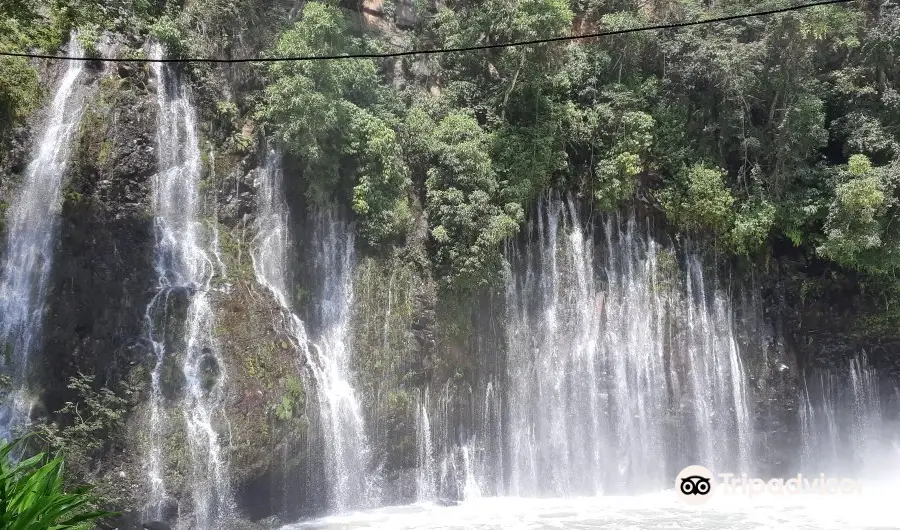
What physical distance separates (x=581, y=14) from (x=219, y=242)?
11998 mm

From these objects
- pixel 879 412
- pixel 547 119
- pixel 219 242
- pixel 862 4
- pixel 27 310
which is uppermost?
pixel 862 4

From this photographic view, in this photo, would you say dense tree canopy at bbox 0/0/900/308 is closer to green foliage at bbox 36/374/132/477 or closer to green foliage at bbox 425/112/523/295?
green foliage at bbox 425/112/523/295

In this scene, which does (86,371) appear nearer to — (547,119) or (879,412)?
(547,119)

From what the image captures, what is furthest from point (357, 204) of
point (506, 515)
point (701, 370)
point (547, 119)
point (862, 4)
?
point (862, 4)

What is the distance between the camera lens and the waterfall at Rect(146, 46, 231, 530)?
1150 cm

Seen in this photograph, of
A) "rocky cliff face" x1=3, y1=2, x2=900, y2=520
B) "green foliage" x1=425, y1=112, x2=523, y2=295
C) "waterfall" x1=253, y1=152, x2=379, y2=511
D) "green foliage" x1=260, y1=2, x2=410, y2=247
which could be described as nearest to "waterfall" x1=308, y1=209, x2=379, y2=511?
"waterfall" x1=253, y1=152, x2=379, y2=511

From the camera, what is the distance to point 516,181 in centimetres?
1585

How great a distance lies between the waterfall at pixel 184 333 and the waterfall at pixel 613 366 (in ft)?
22.0

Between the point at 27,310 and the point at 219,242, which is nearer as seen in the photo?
the point at 27,310

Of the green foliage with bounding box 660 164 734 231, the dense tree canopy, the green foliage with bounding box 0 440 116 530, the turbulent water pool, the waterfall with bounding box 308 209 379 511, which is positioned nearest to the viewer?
the green foliage with bounding box 0 440 116 530

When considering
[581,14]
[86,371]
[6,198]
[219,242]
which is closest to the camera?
[86,371]

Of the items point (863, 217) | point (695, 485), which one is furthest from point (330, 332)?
point (863, 217)

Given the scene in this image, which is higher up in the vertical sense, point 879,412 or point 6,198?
point 6,198

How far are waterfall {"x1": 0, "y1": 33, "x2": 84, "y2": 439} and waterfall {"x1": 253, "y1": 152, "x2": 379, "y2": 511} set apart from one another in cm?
369
